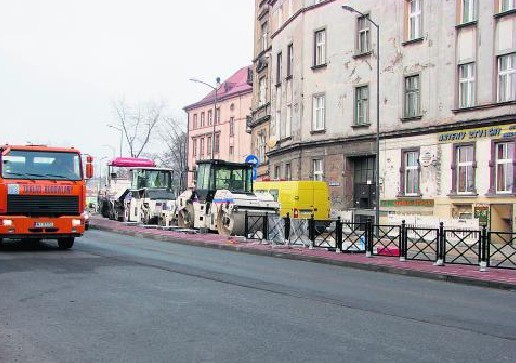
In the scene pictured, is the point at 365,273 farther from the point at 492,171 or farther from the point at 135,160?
the point at 135,160

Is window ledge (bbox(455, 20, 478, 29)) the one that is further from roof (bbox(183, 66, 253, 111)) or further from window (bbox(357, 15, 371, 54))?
roof (bbox(183, 66, 253, 111))

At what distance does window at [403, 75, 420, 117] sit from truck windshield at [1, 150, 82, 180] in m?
17.8

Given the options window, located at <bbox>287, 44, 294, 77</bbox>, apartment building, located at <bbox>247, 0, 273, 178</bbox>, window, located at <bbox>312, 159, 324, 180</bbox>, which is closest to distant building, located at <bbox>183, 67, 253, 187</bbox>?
apartment building, located at <bbox>247, 0, 273, 178</bbox>

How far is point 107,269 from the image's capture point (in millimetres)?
13312

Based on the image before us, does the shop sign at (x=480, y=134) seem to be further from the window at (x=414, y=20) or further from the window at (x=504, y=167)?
the window at (x=414, y=20)

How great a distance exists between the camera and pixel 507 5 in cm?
2589

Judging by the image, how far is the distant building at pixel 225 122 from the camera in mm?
73625

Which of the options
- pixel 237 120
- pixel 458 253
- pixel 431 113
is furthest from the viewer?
pixel 237 120

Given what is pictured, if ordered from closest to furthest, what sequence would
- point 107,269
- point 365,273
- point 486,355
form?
point 486,355, point 107,269, point 365,273

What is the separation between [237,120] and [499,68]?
166 ft

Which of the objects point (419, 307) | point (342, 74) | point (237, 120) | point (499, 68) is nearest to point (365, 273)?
point (419, 307)

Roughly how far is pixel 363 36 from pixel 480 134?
966 cm

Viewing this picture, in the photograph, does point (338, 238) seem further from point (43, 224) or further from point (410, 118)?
point (410, 118)

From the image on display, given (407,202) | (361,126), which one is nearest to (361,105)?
(361,126)
